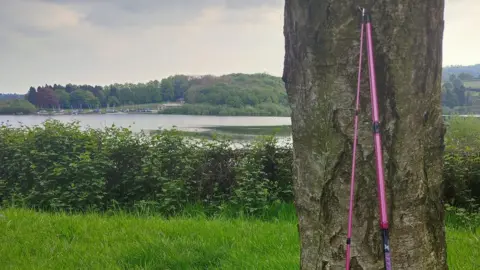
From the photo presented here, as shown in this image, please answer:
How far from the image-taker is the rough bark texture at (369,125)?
1862 mm

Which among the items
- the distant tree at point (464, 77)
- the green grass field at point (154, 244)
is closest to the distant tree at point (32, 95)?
the green grass field at point (154, 244)

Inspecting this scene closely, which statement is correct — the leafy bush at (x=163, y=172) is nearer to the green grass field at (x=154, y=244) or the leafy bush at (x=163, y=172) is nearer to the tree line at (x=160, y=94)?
the green grass field at (x=154, y=244)

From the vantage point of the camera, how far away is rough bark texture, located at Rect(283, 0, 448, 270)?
6.11ft

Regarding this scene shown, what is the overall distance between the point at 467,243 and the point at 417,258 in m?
2.90

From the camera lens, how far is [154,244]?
4.36 meters

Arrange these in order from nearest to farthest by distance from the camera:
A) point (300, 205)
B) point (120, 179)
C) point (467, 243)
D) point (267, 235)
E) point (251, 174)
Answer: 1. point (300, 205)
2. point (467, 243)
3. point (267, 235)
4. point (251, 174)
5. point (120, 179)

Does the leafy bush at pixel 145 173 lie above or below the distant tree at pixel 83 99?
below

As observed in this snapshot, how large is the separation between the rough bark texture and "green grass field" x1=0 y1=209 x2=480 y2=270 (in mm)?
1742

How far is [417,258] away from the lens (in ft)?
6.45

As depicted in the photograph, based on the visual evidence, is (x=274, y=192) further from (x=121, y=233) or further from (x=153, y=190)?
(x=121, y=233)

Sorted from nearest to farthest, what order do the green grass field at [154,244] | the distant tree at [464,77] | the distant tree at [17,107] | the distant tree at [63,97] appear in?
1. the green grass field at [154,244]
2. the distant tree at [17,107]
3. the distant tree at [63,97]
4. the distant tree at [464,77]

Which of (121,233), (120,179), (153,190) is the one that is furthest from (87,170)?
(121,233)

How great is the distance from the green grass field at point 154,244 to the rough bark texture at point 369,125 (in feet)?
5.72

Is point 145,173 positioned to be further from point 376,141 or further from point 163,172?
point 376,141
